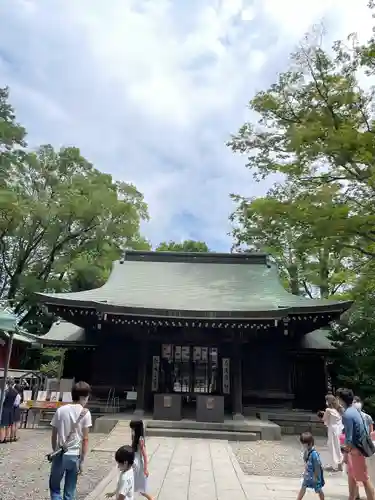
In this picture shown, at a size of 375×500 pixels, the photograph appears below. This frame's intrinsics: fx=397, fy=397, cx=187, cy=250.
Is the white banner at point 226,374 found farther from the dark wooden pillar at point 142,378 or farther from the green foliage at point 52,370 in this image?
the green foliage at point 52,370

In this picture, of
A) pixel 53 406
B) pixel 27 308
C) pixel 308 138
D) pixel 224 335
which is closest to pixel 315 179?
pixel 308 138

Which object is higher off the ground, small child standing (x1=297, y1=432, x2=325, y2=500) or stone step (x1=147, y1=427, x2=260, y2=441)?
small child standing (x1=297, y1=432, x2=325, y2=500)

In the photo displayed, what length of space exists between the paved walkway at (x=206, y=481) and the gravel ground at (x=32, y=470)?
382 millimetres

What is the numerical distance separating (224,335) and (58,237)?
17978 mm

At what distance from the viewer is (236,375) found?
12672 millimetres

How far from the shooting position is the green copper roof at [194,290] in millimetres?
11859

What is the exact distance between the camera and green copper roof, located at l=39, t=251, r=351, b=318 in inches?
467

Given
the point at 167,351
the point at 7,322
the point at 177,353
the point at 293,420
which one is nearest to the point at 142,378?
the point at 167,351

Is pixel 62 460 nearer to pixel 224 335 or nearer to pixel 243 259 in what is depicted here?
pixel 224 335

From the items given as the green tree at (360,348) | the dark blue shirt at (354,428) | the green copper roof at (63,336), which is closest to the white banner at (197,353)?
the green copper roof at (63,336)

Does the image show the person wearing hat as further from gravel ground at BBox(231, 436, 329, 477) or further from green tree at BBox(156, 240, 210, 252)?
green tree at BBox(156, 240, 210, 252)

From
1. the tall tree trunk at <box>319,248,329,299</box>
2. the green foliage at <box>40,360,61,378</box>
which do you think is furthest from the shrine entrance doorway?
the tall tree trunk at <box>319,248,329,299</box>

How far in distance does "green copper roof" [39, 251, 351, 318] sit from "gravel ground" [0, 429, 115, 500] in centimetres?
391

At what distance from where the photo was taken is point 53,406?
1259 cm
